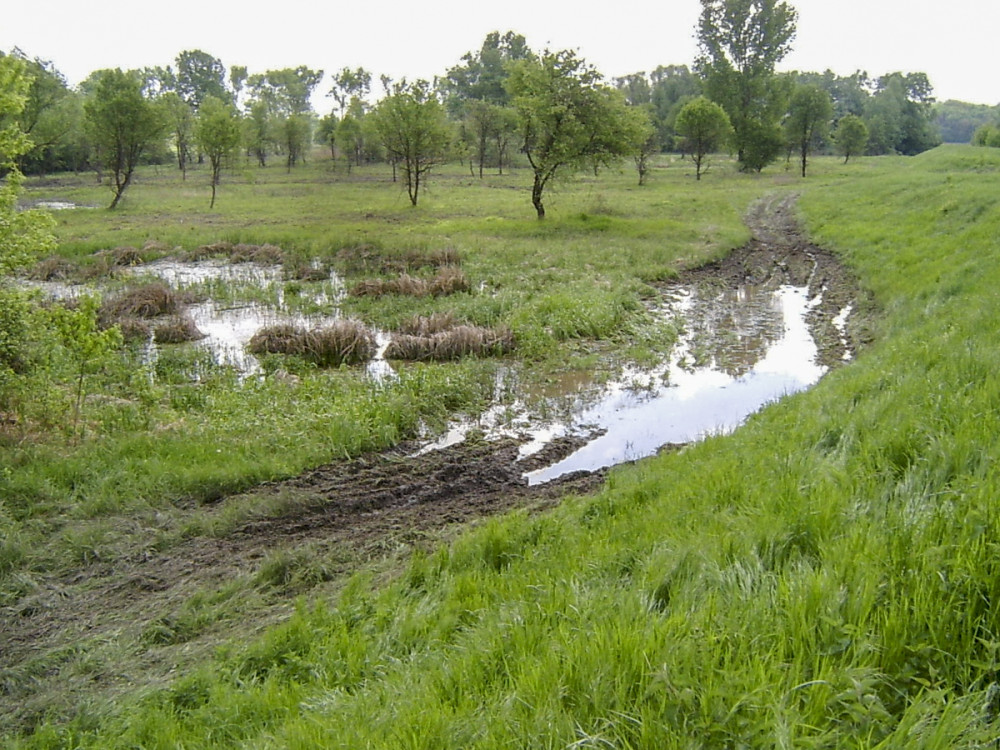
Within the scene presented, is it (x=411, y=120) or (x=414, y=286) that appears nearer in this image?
(x=414, y=286)

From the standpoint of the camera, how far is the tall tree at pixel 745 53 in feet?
258

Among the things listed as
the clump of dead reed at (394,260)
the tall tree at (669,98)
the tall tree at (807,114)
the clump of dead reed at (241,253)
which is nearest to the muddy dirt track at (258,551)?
the clump of dead reed at (394,260)

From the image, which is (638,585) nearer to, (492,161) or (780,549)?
(780,549)

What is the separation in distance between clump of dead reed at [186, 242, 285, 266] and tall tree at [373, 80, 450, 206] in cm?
1782

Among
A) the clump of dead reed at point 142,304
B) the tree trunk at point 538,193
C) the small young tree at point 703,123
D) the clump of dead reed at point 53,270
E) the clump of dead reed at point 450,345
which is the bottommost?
the clump of dead reed at point 450,345

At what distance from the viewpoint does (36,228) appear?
9312mm

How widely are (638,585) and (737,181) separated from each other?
206 ft

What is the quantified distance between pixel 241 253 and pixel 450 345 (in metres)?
16.4

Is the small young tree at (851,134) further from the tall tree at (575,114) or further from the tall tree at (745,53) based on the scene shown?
the tall tree at (575,114)

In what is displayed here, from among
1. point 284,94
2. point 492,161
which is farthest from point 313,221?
point 284,94

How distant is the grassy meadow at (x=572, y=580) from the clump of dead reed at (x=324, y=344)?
0.91 meters

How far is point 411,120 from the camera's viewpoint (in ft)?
136

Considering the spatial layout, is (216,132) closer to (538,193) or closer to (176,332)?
(538,193)

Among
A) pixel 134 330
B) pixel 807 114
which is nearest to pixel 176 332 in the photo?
pixel 134 330
